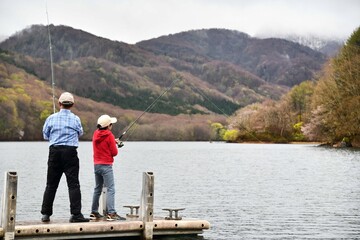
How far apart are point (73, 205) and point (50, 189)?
688 mm

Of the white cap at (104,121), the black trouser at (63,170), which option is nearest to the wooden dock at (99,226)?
the black trouser at (63,170)

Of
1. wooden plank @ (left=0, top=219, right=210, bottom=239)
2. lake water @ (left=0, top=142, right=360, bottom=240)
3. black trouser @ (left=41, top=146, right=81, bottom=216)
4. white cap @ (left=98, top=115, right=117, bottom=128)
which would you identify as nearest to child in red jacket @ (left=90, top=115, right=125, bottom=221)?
white cap @ (left=98, top=115, right=117, bottom=128)

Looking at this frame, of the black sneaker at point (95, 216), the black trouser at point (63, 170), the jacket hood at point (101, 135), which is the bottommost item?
the black sneaker at point (95, 216)

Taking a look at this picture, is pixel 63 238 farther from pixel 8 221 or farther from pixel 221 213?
pixel 221 213

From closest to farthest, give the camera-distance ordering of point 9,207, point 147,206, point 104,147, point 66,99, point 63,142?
point 9,207
point 63,142
point 66,99
point 147,206
point 104,147

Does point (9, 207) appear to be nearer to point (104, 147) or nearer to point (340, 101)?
point (104, 147)

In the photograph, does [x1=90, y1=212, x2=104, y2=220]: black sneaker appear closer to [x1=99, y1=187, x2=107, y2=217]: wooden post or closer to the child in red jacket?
the child in red jacket

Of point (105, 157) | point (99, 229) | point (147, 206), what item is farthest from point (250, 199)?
point (99, 229)

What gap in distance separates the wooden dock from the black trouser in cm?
52

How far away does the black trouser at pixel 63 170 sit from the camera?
1636 cm

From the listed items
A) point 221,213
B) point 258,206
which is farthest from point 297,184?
point 221,213

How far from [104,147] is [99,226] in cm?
210

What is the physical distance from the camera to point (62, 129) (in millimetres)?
16375

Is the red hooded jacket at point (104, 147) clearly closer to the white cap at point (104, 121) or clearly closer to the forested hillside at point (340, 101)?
the white cap at point (104, 121)
